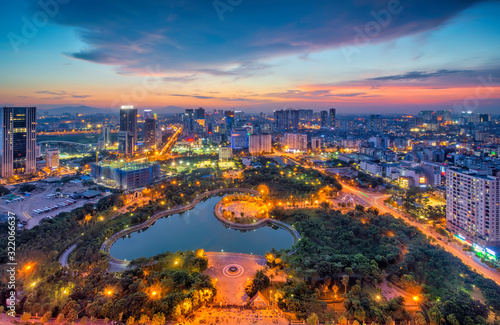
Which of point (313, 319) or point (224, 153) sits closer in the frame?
point (313, 319)

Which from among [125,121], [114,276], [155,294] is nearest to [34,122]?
[125,121]

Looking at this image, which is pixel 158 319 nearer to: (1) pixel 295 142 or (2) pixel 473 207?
(2) pixel 473 207

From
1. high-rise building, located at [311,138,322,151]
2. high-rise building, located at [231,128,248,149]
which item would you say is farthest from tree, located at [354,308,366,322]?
high-rise building, located at [231,128,248,149]

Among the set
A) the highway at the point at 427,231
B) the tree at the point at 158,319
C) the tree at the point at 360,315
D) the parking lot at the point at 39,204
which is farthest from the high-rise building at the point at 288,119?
the tree at the point at 158,319

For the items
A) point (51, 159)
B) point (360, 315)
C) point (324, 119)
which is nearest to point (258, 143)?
point (51, 159)

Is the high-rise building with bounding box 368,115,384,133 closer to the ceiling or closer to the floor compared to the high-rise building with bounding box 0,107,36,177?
closer to the ceiling

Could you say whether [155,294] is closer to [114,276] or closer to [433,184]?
[114,276]

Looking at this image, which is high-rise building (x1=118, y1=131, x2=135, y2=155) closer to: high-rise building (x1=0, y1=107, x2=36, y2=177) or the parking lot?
high-rise building (x1=0, y1=107, x2=36, y2=177)
